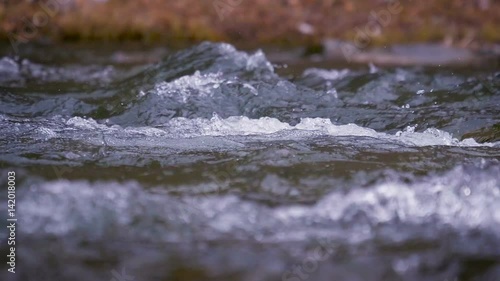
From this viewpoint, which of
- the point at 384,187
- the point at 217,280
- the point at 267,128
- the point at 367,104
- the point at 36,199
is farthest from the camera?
the point at 367,104

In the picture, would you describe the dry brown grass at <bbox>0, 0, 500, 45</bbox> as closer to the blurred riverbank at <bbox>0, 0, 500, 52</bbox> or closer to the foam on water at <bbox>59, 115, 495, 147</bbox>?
the blurred riverbank at <bbox>0, 0, 500, 52</bbox>

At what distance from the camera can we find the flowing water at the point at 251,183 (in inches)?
131

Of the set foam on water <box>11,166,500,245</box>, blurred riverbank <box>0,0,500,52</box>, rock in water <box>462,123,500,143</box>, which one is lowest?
foam on water <box>11,166,500,245</box>

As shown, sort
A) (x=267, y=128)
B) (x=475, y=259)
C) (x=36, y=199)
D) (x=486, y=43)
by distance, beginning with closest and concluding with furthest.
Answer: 1. (x=475, y=259)
2. (x=36, y=199)
3. (x=267, y=128)
4. (x=486, y=43)

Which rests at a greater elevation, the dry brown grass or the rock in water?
the dry brown grass

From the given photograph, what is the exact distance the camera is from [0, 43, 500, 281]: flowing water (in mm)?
3324

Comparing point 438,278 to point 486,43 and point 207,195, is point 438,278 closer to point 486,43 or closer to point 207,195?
point 207,195

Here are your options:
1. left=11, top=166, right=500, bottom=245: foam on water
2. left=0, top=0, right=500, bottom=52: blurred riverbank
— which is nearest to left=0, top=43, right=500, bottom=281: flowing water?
left=11, top=166, right=500, bottom=245: foam on water

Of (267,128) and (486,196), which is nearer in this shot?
(486,196)

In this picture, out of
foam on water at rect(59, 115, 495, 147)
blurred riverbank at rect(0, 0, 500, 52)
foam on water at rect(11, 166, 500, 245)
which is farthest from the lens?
blurred riverbank at rect(0, 0, 500, 52)

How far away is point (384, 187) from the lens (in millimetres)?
4023

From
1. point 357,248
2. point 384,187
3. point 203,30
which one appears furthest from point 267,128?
point 203,30

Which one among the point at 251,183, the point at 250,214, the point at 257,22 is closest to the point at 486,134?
the point at 251,183

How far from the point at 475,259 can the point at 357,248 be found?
2.01 feet
